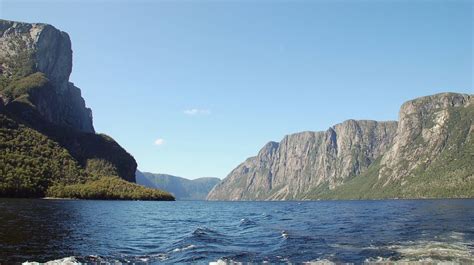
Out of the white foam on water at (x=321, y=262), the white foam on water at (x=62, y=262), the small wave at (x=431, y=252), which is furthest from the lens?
the small wave at (x=431, y=252)

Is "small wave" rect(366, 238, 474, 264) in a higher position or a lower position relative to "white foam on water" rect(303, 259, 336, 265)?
higher

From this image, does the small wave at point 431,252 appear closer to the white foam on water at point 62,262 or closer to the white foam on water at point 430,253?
the white foam on water at point 430,253

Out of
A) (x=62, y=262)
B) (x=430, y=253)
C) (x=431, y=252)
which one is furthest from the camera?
(x=431, y=252)

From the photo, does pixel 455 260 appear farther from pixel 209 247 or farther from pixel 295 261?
pixel 209 247

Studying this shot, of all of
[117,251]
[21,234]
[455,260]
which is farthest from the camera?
[21,234]

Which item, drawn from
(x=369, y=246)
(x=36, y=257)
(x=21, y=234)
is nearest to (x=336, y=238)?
(x=369, y=246)

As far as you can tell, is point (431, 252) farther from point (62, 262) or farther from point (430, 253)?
point (62, 262)

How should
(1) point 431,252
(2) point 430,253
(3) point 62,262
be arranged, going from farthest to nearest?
(1) point 431,252
(2) point 430,253
(3) point 62,262

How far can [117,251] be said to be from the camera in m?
38.9

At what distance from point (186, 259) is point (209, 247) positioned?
7240 millimetres

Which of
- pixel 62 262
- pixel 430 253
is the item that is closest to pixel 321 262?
pixel 430 253

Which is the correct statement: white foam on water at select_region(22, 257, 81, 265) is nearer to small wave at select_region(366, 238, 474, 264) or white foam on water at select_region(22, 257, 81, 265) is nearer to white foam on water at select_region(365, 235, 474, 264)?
white foam on water at select_region(365, 235, 474, 264)

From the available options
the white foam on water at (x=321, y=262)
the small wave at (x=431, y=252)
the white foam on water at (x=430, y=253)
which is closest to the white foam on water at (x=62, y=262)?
the white foam on water at (x=321, y=262)

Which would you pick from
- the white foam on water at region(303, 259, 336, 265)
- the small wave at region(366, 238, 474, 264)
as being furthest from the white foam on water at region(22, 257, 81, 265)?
the small wave at region(366, 238, 474, 264)
